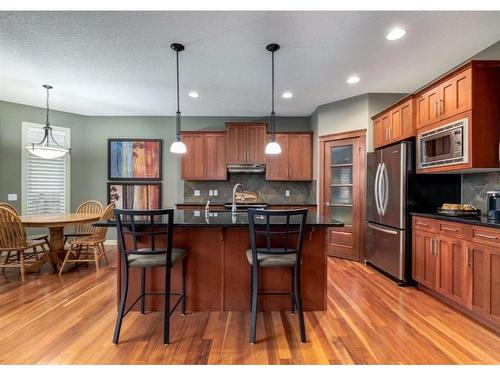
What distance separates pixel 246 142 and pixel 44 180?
3901 millimetres

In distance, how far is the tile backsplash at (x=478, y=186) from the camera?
278cm

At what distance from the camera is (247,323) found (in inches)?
89.4

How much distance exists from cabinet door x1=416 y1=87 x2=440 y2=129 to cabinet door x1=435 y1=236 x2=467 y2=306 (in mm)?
1325

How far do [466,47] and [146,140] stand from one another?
17.1 feet

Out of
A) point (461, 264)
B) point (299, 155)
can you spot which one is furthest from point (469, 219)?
point (299, 155)

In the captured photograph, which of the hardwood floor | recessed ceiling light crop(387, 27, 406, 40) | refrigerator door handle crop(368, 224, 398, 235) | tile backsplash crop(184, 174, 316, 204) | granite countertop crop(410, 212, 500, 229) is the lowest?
the hardwood floor

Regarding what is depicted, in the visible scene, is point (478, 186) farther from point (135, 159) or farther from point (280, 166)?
point (135, 159)

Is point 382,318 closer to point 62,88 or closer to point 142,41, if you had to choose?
point 142,41

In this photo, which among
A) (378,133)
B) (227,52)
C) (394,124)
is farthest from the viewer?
(378,133)

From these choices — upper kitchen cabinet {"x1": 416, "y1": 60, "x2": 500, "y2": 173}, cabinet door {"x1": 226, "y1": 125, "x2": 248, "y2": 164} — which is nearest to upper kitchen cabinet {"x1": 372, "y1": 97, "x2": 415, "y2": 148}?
upper kitchen cabinet {"x1": 416, "y1": 60, "x2": 500, "y2": 173}

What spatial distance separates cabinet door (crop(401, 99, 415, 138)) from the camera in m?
3.20

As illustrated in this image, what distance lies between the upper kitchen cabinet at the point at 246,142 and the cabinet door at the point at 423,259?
2932mm

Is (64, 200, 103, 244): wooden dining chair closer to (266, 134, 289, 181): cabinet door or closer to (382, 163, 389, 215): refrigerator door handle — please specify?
(266, 134, 289, 181): cabinet door

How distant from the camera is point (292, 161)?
16.9 ft
